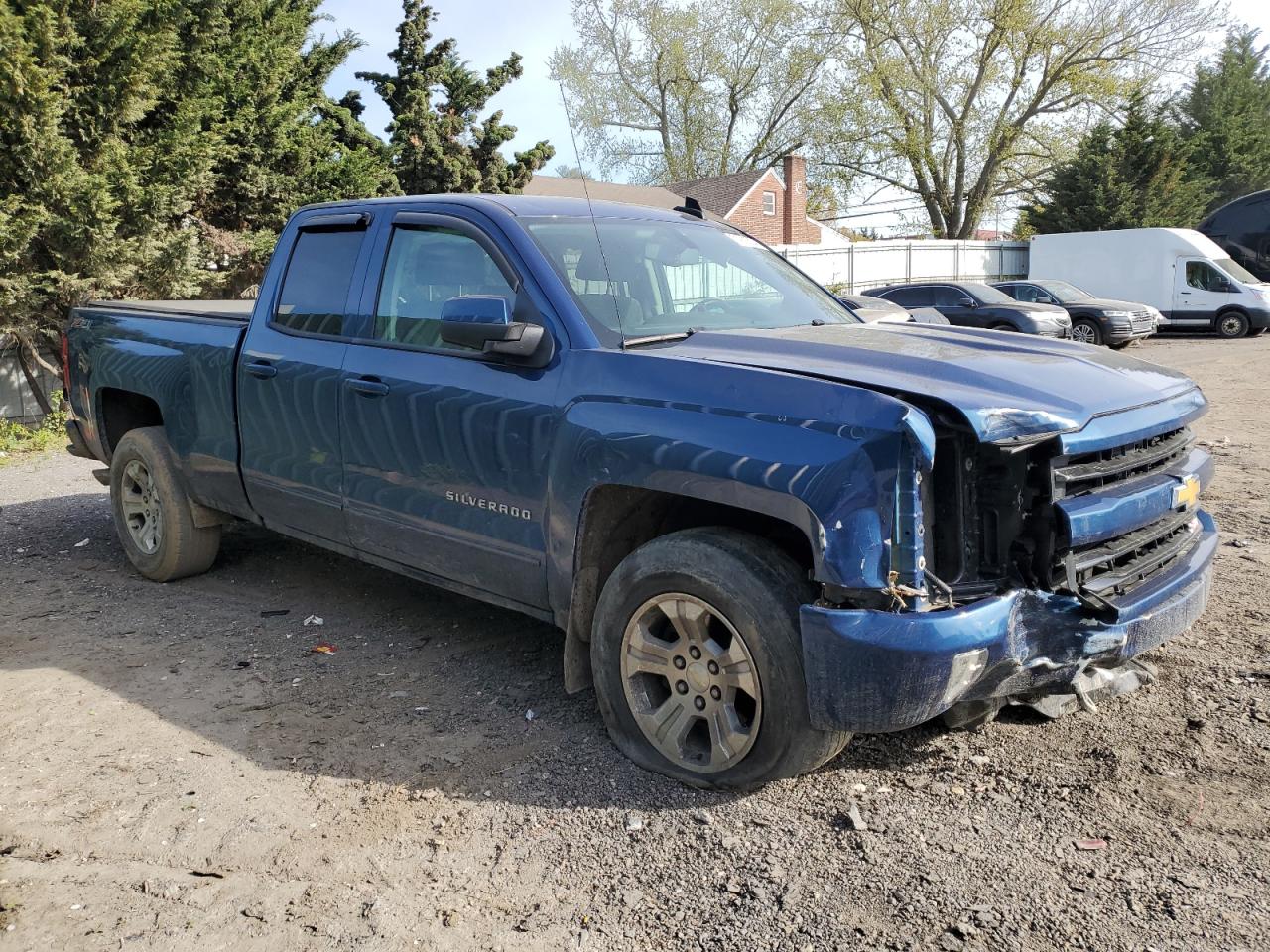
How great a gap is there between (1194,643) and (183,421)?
5.03 metres

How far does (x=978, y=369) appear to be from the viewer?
3336mm

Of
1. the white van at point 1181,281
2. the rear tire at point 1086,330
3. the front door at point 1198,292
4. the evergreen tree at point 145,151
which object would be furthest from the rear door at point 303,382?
the front door at point 1198,292

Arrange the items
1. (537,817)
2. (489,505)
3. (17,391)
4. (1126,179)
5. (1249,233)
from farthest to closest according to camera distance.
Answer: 1. (1126,179)
2. (1249,233)
3. (17,391)
4. (489,505)
5. (537,817)

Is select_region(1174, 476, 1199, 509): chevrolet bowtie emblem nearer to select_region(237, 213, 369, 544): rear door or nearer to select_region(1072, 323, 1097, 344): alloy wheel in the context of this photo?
A: select_region(237, 213, 369, 544): rear door

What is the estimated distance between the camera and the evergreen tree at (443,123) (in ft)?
59.9

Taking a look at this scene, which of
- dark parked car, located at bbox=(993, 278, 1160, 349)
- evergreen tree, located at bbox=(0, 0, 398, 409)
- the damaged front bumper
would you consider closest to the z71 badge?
the damaged front bumper

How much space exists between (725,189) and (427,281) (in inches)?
1652

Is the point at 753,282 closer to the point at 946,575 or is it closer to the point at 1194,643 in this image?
the point at 946,575

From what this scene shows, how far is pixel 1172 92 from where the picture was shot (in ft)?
141

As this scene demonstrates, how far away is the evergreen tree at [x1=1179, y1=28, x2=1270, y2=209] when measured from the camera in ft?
150

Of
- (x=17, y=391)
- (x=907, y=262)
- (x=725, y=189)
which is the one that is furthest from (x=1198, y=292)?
(x=17, y=391)

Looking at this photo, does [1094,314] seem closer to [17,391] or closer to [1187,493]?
[17,391]

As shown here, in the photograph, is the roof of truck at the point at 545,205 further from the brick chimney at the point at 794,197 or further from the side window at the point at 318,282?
the brick chimney at the point at 794,197

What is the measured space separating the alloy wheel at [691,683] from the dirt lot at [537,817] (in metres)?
0.17
